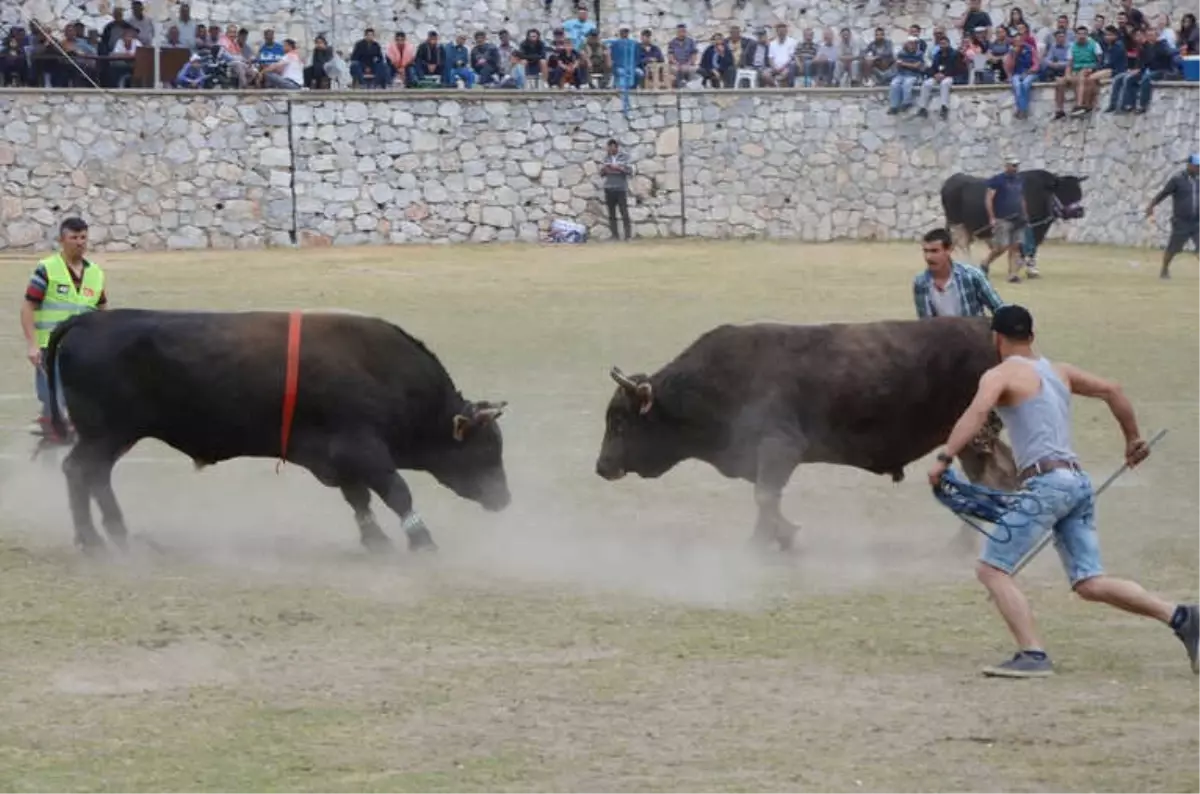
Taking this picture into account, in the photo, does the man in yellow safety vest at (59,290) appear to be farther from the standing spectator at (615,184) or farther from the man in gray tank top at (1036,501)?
the standing spectator at (615,184)

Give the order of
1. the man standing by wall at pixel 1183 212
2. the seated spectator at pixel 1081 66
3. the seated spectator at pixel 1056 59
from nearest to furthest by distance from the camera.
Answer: the man standing by wall at pixel 1183 212, the seated spectator at pixel 1081 66, the seated spectator at pixel 1056 59

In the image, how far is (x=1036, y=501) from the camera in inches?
344

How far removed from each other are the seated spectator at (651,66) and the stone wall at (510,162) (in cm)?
54

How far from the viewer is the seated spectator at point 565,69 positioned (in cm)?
3938

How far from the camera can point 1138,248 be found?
35812mm

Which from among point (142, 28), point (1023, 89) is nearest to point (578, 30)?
point (142, 28)

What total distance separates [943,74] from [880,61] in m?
1.16

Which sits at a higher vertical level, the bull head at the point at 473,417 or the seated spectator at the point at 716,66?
the seated spectator at the point at 716,66

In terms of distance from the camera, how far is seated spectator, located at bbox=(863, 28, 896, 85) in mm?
39250

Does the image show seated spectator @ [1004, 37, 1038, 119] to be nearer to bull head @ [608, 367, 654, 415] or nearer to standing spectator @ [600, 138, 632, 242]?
standing spectator @ [600, 138, 632, 242]

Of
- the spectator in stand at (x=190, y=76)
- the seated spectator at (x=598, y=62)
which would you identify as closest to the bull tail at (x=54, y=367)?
the spectator in stand at (x=190, y=76)

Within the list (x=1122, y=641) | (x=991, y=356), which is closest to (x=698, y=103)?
(x=991, y=356)

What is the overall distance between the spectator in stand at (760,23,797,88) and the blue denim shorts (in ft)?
103

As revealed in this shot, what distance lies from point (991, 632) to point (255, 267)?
24.2 metres
